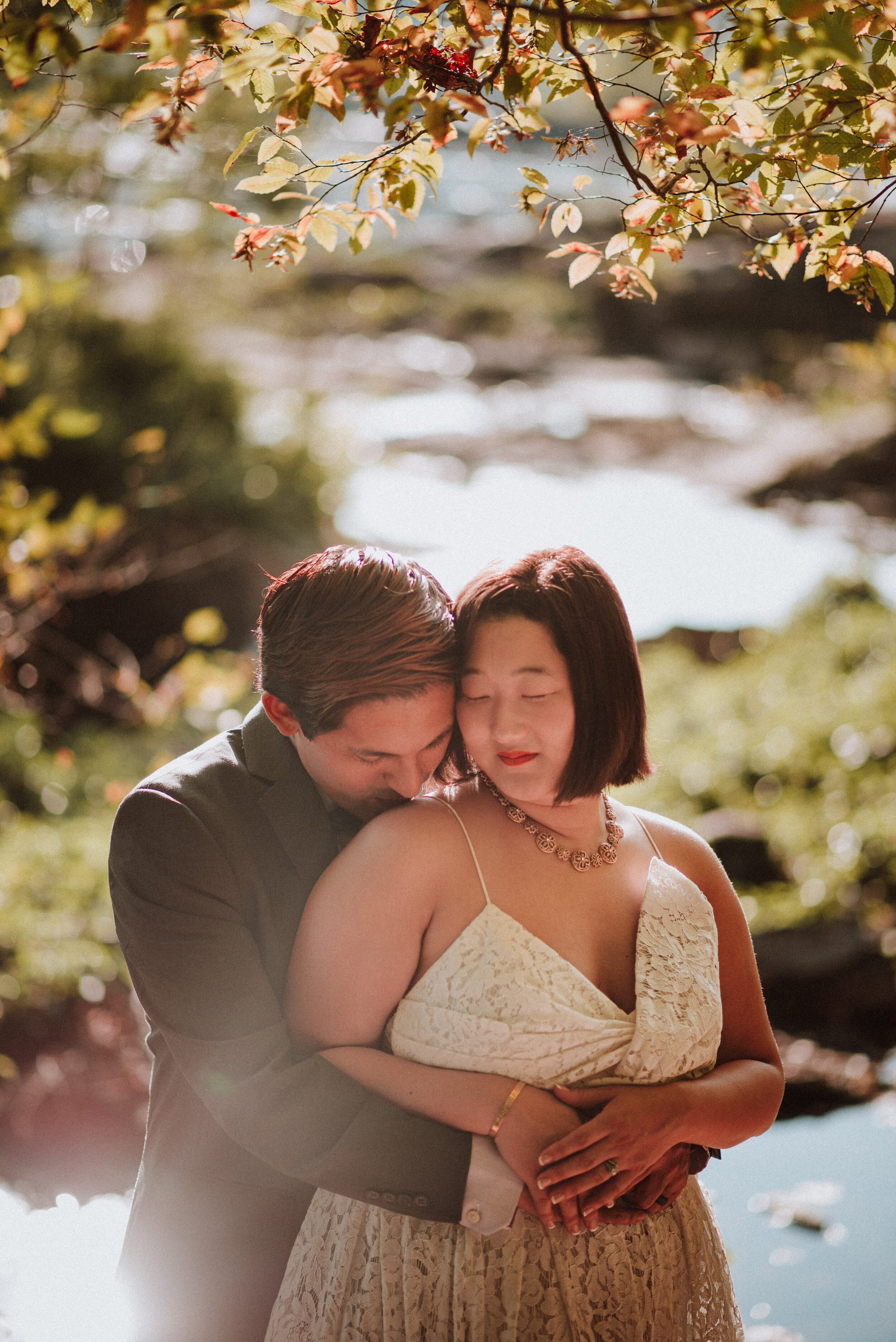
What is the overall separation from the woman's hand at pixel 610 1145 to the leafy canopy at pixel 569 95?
1.31m

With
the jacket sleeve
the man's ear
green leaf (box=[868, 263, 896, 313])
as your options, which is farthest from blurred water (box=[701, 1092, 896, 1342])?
green leaf (box=[868, 263, 896, 313])

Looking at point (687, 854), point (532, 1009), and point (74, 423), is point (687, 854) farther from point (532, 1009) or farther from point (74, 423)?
point (74, 423)

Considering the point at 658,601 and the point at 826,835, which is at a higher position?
the point at 658,601

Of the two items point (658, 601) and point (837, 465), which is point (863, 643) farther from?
point (837, 465)

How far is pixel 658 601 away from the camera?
29.3 ft

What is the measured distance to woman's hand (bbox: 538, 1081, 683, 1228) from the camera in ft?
5.25

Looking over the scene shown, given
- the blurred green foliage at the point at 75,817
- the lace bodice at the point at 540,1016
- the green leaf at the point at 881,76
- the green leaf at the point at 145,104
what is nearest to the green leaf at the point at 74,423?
the blurred green foliage at the point at 75,817

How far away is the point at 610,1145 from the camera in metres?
1.62

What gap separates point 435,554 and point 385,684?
307 inches

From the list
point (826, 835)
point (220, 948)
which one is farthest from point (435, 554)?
point (220, 948)

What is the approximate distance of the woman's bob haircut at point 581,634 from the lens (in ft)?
5.81

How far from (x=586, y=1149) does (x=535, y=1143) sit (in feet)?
0.25

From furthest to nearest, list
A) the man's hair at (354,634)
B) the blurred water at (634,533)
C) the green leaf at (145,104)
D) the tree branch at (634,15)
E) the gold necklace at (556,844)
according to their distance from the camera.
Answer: the blurred water at (634,533), the gold necklace at (556,844), the man's hair at (354,634), the green leaf at (145,104), the tree branch at (634,15)

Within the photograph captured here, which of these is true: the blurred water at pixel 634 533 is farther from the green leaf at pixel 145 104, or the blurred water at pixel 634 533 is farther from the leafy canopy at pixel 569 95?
the green leaf at pixel 145 104
